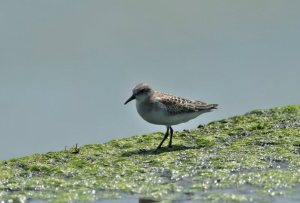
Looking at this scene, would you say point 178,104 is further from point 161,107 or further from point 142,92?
point 142,92

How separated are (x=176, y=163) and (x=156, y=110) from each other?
73.5 inches

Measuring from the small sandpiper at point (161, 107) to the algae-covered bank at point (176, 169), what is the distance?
469 mm

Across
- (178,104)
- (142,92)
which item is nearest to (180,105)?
(178,104)

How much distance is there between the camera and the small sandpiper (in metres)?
10.1

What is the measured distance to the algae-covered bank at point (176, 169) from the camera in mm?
7008

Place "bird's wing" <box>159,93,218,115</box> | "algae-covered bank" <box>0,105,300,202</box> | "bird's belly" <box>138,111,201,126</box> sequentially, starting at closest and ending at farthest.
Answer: "algae-covered bank" <box>0,105,300,202</box> → "bird's belly" <box>138,111,201,126</box> → "bird's wing" <box>159,93,218,115</box>

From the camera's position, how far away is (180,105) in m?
10.5

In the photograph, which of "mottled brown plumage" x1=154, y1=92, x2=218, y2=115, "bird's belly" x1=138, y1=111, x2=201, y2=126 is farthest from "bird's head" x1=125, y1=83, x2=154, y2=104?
"bird's belly" x1=138, y1=111, x2=201, y2=126

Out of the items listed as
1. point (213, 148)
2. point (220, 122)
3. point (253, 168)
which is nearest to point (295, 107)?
point (220, 122)

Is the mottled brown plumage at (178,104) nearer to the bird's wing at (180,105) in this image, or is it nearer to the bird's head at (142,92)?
the bird's wing at (180,105)

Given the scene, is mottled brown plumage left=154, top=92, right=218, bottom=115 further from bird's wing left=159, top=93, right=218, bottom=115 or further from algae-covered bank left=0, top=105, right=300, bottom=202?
algae-covered bank left=0, top=105, right=300, bottom=202

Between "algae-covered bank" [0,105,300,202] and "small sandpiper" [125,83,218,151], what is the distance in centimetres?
47

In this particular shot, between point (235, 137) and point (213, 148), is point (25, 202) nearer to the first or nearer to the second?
point (213, 148)

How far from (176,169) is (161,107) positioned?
2.30m
